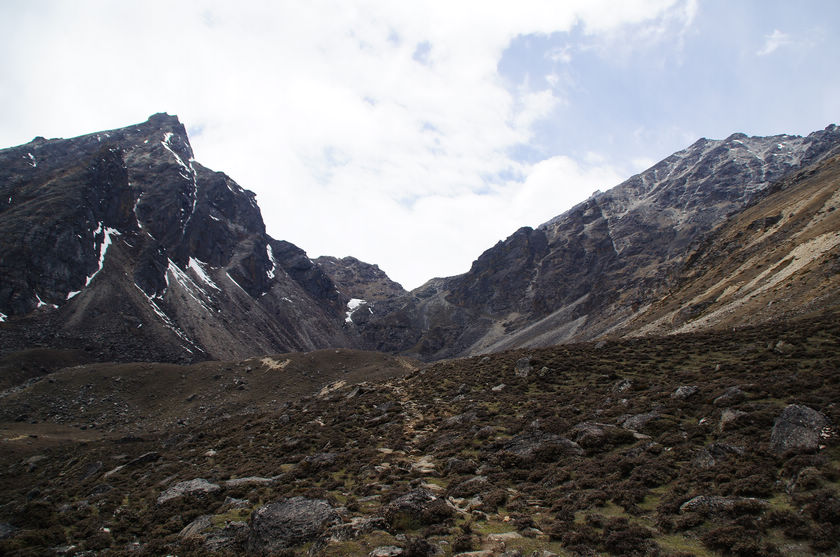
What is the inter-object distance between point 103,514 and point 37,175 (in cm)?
20326

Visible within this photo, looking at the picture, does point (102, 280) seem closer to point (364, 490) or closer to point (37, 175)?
point (37, 175)

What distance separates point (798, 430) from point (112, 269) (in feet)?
569

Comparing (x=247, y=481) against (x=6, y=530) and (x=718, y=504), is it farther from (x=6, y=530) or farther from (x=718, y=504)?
(x=718, y=504)

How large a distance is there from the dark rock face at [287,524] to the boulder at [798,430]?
16905 mm

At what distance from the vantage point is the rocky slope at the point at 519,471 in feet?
41.8

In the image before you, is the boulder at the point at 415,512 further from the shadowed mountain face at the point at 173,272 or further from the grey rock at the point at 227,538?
the shadowed mountain face at the point at 173,272

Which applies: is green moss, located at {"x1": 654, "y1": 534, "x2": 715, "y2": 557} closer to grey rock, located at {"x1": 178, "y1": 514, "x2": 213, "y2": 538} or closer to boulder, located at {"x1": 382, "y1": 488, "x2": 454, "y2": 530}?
boulder, located at {"x1": 382, "y1": 488, "x2": 454, "y2": 530}

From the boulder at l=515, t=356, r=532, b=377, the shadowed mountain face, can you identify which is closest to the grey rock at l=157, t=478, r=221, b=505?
the boulder at l=515, t=356, r=532, b=377

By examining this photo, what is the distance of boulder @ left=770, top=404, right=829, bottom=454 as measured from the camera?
47.2ft

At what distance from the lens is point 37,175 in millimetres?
163000

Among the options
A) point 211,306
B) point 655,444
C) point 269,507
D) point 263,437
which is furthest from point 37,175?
point 655,444

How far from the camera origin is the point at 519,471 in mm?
19406

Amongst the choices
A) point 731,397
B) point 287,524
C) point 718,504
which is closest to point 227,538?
point 287,524

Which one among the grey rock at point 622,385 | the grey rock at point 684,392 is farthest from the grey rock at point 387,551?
the grey rock at point 622,385
